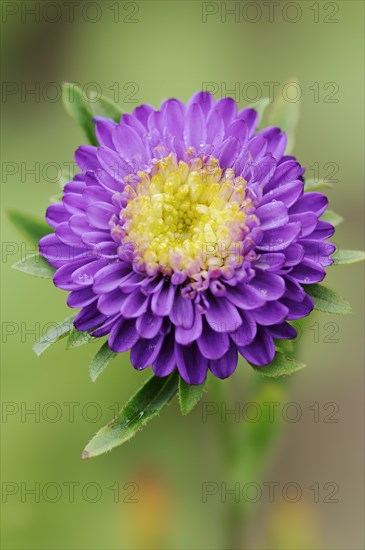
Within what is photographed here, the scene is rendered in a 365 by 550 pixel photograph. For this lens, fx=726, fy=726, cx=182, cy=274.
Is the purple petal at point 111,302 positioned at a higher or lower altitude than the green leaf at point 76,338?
higher

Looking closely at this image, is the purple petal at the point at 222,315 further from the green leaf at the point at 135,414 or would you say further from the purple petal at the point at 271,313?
the green leaf at the point at 135,414

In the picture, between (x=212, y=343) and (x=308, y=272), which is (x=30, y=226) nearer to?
(x=212, y=343)

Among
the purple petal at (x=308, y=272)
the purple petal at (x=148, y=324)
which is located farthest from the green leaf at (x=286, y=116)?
the purple petal at (x=148, y=324)

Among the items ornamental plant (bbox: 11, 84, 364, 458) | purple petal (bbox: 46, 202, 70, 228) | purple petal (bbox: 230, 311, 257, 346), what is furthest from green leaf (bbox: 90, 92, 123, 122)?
purple petal (bbox: 230, 311, 257, 346)

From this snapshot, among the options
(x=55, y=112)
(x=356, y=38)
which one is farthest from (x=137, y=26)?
(x=356, y=38)

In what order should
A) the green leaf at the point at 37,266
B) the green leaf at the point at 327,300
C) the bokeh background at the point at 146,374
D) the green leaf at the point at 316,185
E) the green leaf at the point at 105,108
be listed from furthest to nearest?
the bokeh background at the point at 146,374 < the green leaf at the point at 105,108 < the green leaf at the point at 316,185 < the green leaf at the point at 37,266 < the green leaf at the point at 327,300

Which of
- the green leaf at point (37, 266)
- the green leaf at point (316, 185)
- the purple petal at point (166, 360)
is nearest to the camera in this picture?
the purple petal at point (166, 360)

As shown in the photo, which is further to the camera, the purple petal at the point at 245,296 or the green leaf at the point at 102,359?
the green leaf at the point at 102,359

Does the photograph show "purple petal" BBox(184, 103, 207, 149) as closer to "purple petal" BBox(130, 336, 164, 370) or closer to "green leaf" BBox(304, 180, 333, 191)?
"green leaf" BBox(304, 180, 333, 191)
